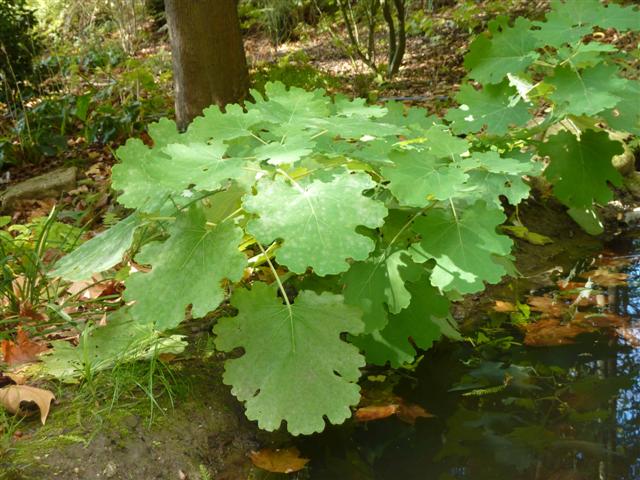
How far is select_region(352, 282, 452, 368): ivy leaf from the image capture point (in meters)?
2.00

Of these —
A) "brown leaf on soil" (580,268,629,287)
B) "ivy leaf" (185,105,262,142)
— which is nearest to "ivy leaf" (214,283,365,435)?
"ivy leaf" (185,105,262,142)

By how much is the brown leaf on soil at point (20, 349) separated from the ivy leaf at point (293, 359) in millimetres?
736

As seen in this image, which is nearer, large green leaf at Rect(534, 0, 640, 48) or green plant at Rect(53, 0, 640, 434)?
green plant at Rect(53, 0, 640, 434)

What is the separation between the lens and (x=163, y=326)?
170cm

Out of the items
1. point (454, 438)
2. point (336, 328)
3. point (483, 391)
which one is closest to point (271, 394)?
point (336, 328)

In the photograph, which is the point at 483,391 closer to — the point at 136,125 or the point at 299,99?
the point at 299,99

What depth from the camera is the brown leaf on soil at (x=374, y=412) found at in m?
2.12

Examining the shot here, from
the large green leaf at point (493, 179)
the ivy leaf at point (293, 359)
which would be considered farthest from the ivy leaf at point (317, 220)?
the large green leaf at point (493, 179)

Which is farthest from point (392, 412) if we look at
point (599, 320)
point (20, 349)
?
point (20, 349)

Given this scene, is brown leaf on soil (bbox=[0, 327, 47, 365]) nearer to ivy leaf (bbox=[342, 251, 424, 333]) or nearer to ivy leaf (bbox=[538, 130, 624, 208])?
ivy leaf (bbox=[342, 251, 424, 333])

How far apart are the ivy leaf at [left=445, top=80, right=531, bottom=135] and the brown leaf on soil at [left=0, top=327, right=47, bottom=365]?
168 centimetres

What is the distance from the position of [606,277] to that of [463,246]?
5.59 ft

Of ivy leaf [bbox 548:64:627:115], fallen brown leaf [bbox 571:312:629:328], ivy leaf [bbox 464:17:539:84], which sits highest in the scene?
ivy leaf [bbox 464:17:539:84]

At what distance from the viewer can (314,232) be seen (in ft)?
5.39
